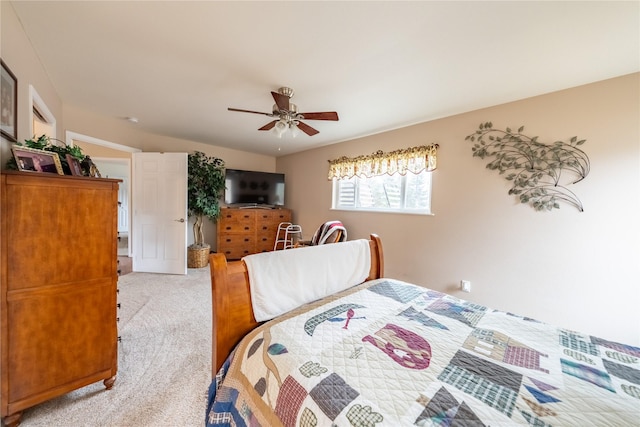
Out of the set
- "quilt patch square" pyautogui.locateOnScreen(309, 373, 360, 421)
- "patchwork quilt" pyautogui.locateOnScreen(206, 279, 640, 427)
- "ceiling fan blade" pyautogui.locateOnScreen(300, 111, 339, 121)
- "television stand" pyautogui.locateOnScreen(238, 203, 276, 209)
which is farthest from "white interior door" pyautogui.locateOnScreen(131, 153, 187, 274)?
"quilt patch square" pyautogui.locateOnScreen(309, 373, 360, 421)

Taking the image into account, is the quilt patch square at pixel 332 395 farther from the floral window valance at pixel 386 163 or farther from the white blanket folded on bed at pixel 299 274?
the floral window valance at pixel 386 163

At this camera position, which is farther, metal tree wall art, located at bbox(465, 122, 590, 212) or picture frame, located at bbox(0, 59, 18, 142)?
metal tree wall art, located at bbox(465, 122, 590, 212)

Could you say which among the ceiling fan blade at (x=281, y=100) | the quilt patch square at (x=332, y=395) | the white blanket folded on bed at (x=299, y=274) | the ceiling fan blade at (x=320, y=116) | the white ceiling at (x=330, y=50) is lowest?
the quilt patch square at (x=332, y=395)

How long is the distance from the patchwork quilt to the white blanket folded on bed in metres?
0.10

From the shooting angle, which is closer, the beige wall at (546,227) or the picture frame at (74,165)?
the picture frame at (74,165)

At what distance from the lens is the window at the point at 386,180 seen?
9.90ft

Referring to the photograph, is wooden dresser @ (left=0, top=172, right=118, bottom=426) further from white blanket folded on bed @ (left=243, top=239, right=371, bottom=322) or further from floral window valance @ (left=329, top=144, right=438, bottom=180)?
floral window valance @ (left=329, top=144, right=438, bottom=180)

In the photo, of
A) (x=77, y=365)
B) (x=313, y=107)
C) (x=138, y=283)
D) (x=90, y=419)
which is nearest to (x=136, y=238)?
(x=138, y=283)

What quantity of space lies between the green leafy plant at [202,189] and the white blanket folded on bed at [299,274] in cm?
313

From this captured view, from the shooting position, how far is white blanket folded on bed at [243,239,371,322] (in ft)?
4.06

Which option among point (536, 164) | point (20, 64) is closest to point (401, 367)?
point (536, 164)

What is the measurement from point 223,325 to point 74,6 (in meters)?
2.01

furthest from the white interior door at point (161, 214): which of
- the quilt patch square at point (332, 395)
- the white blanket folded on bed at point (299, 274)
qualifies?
the quilt patch square at point (332, 395)

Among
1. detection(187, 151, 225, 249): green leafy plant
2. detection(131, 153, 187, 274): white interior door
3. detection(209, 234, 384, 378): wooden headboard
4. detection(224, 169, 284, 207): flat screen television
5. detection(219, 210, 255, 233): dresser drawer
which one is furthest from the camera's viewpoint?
detection(224, 169, 284, 207): flat screen television
